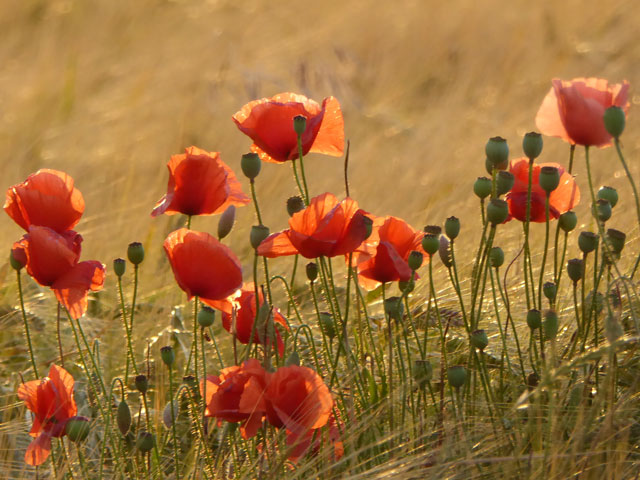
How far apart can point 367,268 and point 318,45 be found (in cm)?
191

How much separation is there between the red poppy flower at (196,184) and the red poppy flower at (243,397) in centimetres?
17

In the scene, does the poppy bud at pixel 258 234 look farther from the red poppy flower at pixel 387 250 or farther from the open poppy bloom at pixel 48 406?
the open poppy bloom at pixel 48 406

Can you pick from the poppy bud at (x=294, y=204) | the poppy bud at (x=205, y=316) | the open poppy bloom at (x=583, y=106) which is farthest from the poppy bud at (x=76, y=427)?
the open poppy bloom at (x=583, y=106)

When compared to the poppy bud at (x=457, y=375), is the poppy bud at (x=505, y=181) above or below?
above

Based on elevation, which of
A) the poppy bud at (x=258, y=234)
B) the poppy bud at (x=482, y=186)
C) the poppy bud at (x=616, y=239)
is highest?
the poppy bud at (x=482, y=186)

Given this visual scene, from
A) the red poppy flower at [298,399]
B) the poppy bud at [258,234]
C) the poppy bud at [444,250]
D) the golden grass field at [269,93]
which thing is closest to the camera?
the red poppy flower at [298,399]

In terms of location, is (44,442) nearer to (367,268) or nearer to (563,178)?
(367,268)

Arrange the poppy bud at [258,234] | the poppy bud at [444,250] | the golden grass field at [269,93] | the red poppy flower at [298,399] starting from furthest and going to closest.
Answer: the golden grass field at [269,93], the poppy bud at [444,250], the poppy bud at [258,234], the red poppy flower at [298,399]

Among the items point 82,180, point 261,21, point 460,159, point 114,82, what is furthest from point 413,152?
point 261,21

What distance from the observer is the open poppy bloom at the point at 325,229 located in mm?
853

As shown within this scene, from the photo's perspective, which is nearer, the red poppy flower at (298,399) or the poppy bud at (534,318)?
the red poppy flower at (298,399)

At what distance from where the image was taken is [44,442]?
909 millimetres

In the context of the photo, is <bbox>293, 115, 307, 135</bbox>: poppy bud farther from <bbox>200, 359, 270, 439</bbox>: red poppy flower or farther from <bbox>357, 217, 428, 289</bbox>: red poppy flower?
<bbox>200, 359, 270, 439</bbox>: red poppy flower

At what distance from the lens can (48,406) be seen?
3.01 ft
